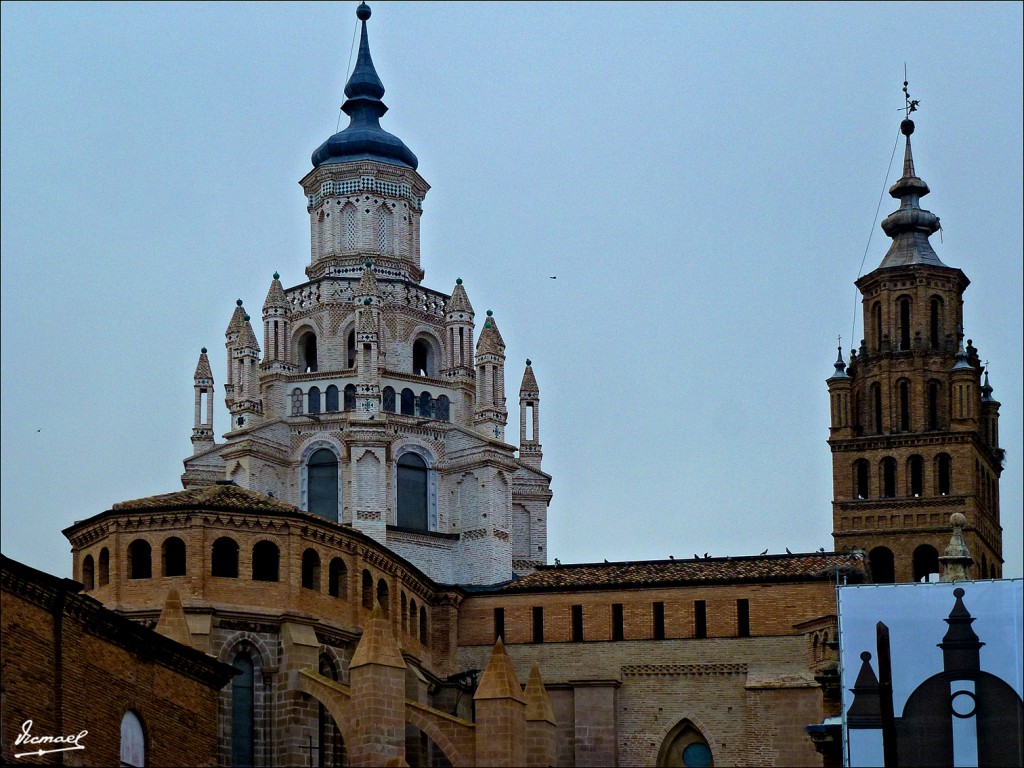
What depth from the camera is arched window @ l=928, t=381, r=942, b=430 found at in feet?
319

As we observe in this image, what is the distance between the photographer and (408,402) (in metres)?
84.6

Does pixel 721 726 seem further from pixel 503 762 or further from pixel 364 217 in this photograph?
pixel 364 217

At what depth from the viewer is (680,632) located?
77688 mm

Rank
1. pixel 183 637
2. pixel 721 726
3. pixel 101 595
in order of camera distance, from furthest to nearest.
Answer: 1. pixel 721 726
2. pixel 101 595
3. pixel 183 637

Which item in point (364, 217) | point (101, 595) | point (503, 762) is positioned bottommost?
point (503, 762)

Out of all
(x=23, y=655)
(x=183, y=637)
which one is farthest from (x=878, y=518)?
(x=23, y=655)

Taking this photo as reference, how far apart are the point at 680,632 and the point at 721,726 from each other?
11.4ft

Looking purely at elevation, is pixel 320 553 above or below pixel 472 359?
below

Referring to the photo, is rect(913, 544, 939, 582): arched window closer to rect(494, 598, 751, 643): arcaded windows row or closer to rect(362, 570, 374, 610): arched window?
rect(494, 598, 751, 643): arcaded windows row

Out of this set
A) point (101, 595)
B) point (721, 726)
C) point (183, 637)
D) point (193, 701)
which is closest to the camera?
point (193, 701)

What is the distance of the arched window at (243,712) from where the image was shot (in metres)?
65.6

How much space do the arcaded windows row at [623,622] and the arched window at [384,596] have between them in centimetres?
539

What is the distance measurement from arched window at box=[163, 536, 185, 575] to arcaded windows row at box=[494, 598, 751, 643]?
13817 millimetres

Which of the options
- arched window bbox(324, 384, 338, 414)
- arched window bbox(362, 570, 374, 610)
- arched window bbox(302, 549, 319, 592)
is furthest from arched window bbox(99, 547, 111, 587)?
arched window bbox(324, 384, 338, 414)
